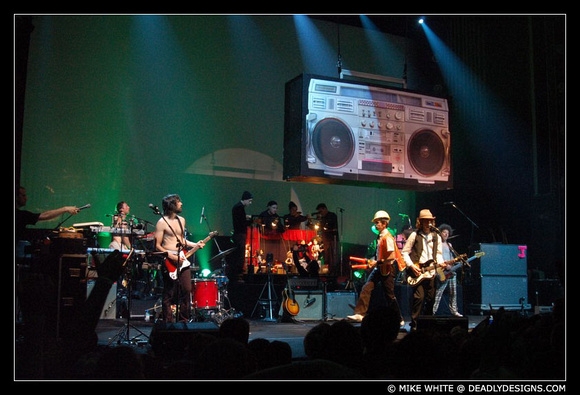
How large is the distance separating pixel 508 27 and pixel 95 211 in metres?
8.97

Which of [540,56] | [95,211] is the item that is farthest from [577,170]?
[95,211]

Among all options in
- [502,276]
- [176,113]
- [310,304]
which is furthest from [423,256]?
[176,113]

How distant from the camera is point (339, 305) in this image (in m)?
9.90

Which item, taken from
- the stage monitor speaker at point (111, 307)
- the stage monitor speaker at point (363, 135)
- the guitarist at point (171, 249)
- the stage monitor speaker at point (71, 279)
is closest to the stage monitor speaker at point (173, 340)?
the stage monitor speaker at point (71, 279)

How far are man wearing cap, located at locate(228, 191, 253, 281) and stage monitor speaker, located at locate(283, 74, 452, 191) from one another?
11.8 ft

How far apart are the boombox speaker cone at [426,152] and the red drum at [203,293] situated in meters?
3.67

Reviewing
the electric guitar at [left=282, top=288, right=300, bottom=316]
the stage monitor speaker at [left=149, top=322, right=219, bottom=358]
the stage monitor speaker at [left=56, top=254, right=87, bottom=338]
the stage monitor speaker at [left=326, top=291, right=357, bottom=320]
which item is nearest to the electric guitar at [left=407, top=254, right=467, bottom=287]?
the stage monitor speaker at [left=326, top=291, right=357, bottom=320]

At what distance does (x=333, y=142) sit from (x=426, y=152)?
150cm

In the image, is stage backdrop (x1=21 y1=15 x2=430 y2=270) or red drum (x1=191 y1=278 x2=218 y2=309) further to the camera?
stage backdrop (x1=21 y1=15 x2=430 y2=270)

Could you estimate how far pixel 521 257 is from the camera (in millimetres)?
10711

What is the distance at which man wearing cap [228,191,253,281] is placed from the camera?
1058cm

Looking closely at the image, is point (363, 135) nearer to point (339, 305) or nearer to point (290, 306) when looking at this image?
point (290, 306)

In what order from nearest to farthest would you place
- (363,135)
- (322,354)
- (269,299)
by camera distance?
(322,354) → (363,135) → (269,299)

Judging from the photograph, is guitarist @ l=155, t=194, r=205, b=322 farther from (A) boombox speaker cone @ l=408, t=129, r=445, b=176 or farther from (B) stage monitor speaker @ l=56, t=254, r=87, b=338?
(A) boombox speaker cone @ l=408, t=129, r=445, b=176
